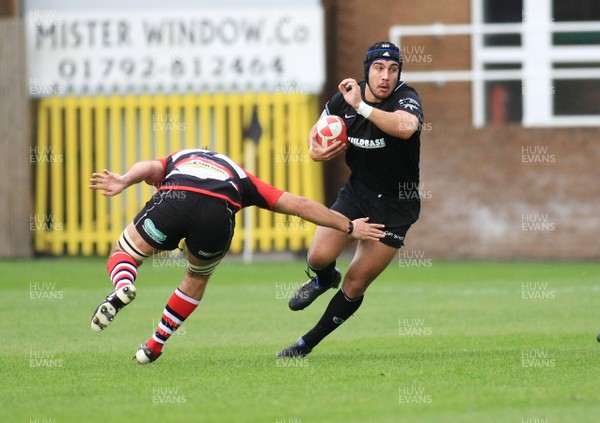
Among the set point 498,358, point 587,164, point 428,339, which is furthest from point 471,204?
point 498,358

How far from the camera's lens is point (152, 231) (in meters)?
9.34

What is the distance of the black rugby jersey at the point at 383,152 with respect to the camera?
10133mm

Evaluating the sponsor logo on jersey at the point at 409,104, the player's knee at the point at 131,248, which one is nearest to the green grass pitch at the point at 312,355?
the player's knee at the point at 131,248

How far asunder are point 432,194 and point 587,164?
263 cm

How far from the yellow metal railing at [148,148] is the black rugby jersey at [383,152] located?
11.8 m

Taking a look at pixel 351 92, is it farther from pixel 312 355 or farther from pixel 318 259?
pixel 312 355

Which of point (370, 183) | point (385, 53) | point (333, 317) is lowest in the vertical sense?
point (333, 317)

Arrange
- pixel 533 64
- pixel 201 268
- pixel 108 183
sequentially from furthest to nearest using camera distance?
pixel 533 64 < pixel 201 268 < pixel 108 183

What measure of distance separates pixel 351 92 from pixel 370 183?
85cm

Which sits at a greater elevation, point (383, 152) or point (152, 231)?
point (383, 152)

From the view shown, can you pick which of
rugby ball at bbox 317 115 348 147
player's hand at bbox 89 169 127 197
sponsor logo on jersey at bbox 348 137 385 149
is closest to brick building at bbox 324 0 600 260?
sponsor logo on jersey at bbox 348 137 385 149

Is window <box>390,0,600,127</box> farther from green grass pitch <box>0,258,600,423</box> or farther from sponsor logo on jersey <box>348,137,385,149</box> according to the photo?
sponsor logo on jersey <box>348,137,385,149</box>

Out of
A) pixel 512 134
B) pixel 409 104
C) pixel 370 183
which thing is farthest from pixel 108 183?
pixel 512 134

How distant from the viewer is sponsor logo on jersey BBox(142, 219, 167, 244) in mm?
9328
